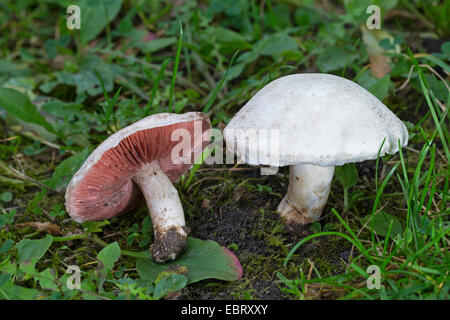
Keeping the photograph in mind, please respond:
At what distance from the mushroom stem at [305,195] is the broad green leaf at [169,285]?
0.69 m

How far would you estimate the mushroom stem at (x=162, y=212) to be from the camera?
6.99 ft

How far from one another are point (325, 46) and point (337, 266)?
6.18 feet

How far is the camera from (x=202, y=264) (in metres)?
2.03

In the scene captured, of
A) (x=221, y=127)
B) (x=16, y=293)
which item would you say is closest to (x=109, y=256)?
(x=16, y=293)

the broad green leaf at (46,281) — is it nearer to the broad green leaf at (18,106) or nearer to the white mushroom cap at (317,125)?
the white mushroom cap at (317,125)

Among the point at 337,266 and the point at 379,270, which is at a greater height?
the point at 379,270

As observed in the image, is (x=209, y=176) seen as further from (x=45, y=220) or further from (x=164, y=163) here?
(x=45, y=220)

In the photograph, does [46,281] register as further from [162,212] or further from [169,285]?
[162,212]

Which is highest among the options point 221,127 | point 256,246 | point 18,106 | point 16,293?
point 18,106

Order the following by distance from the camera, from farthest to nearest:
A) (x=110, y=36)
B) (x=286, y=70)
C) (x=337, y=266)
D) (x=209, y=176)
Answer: (x=110, y=36) < (x=286, y=70) < (x=209, y=176) < (x=337, y=266)

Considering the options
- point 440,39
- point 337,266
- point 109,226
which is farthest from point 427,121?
point 109,226

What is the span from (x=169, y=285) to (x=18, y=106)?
1548 millimetres

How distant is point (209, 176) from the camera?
2686 millimetres
